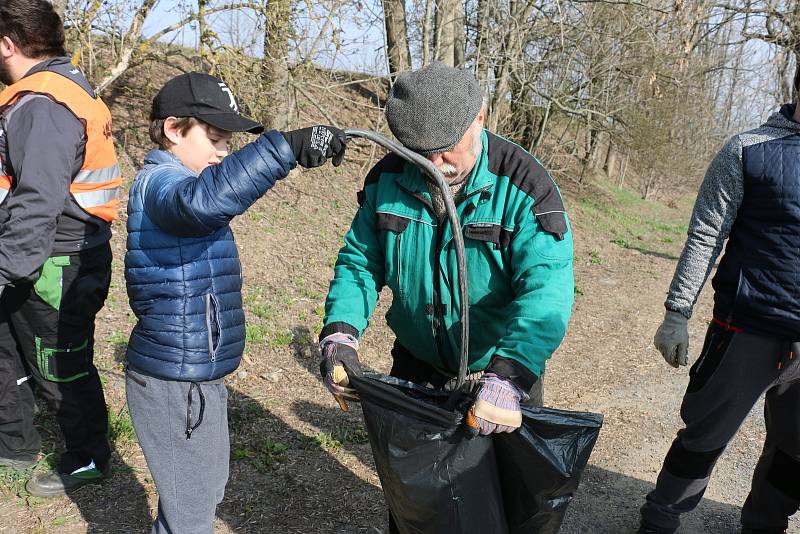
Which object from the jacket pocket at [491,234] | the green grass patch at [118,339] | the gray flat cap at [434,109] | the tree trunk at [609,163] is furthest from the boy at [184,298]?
the tree trunk at [609,163]

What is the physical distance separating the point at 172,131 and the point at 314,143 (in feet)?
1.70

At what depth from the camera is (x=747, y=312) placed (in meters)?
2.65

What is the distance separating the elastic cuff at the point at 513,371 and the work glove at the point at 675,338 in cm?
106

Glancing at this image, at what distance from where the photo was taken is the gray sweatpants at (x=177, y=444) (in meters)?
2.16

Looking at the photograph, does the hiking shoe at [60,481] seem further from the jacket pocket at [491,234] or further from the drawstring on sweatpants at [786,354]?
the drawstring on sweatpants at [786,354]

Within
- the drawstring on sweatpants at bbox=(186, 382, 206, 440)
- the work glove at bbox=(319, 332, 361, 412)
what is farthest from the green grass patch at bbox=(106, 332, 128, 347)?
the work glove at bbox=(319, 332, 361, 412)

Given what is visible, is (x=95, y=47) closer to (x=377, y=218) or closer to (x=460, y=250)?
(x=377, y=218)

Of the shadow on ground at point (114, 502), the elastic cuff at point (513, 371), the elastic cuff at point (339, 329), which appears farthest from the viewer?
the shadow on ground at point (114, 502)

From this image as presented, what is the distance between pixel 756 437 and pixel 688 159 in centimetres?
1723

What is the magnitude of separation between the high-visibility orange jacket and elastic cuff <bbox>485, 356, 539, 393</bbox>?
5.83 ft

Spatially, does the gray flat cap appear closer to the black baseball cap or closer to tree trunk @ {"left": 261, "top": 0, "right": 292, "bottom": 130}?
the black baseball cap

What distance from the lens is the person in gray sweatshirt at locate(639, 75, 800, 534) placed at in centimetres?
257

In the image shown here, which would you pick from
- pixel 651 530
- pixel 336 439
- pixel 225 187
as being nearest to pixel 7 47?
pixel 225 187

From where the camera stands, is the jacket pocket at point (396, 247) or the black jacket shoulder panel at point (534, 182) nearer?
the black jacket shoulder panel at point (534, 182)
